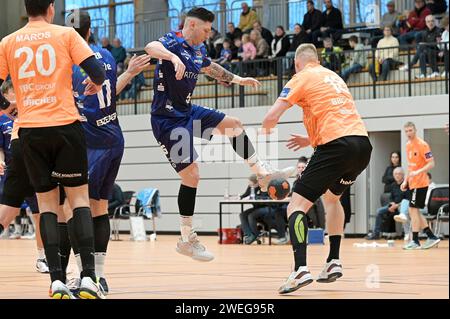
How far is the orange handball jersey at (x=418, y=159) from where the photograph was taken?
15977mm

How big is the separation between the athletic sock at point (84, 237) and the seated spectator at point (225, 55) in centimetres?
1759

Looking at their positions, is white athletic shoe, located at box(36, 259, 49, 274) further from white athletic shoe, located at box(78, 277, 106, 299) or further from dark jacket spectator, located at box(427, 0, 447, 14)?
dark jacket spectator, located at box(427, 0, 447, 14)

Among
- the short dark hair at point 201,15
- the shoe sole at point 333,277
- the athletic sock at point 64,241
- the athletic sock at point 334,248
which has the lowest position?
the shoe sole at point 333,277

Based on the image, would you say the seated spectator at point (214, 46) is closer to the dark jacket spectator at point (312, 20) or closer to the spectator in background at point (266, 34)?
the spectator in background at point (266, 34)

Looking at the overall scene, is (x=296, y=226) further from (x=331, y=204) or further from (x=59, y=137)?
(x=59, y=137)

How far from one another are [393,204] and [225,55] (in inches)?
260

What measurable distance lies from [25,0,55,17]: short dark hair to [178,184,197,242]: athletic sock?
2.99 meters

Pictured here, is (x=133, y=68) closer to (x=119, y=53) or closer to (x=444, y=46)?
(x=444, y=46)

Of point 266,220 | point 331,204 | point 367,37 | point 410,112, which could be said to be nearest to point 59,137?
point 331,204

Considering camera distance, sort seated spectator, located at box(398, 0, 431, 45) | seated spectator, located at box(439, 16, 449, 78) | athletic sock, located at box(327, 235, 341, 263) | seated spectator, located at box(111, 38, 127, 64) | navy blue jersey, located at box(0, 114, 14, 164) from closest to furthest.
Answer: athletic sock, located at box(327, 235, 341, 263) < navy blue jersey, located at box(0, 114, 14, 164) < seated spectator, located at box(439, 16, 449, 78) < seated spectator, located at box(398, 0, 431, 45) < seated spectator, located at box(111, 38, 127, 64)

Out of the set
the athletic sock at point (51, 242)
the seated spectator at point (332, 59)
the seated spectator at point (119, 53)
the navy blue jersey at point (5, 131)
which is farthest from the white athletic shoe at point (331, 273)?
the seated spectator at point (119, 53)

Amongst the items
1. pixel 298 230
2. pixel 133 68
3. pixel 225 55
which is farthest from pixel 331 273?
pixel 225 55

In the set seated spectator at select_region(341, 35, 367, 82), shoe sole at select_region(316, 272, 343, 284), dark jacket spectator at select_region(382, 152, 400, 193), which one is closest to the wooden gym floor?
shoe sole at select_region(316, 272, 343, 284)

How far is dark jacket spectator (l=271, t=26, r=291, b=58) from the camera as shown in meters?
23.3
